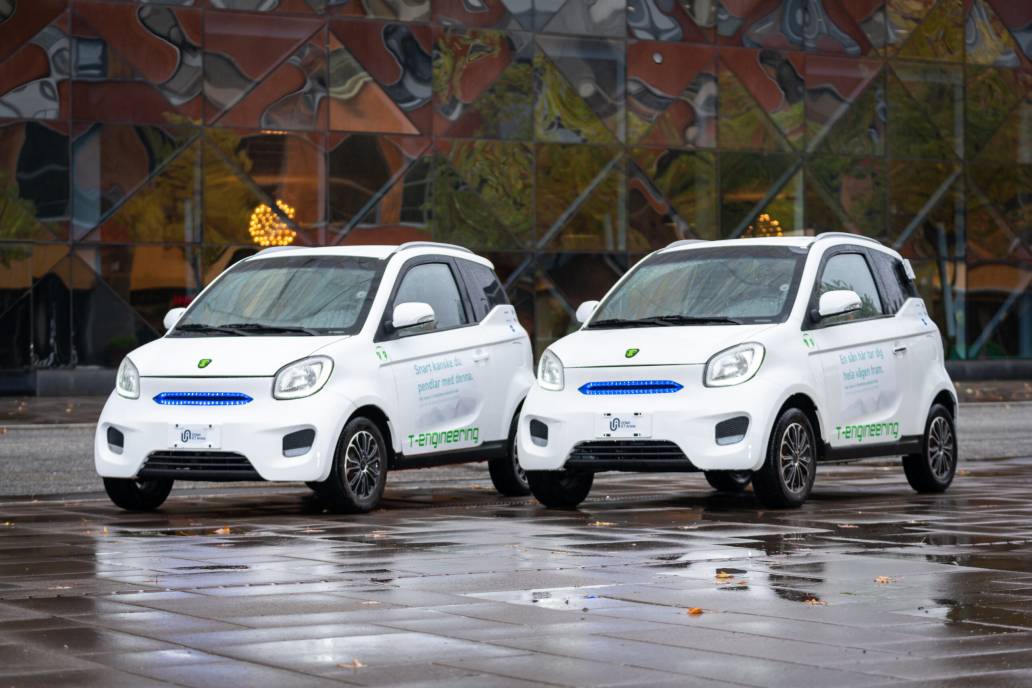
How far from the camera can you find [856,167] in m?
38.5

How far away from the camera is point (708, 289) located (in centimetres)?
1378

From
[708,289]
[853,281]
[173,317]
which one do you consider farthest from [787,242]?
[173,317]

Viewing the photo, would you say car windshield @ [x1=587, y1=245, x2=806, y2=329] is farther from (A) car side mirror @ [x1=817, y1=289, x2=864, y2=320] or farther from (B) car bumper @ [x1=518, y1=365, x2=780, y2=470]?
(B) car bumper @ [x1=518, y1=365, x2=780, y2=470]

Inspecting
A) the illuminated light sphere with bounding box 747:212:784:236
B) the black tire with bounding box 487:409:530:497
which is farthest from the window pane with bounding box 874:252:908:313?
the illuminated light sphere with bounding box 747:212:784:236

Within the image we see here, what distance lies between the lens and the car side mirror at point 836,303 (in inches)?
532

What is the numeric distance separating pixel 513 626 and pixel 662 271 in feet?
22.8

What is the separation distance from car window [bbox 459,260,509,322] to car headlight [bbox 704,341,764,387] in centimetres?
228

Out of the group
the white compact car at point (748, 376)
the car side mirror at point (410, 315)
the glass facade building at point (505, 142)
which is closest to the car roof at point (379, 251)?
the car side mirror at point (410, 315)

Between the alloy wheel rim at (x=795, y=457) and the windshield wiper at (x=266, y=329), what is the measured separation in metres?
3.09

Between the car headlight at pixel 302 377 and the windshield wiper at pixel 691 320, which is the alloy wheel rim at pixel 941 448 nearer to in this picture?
the windshield wiper at pixel 691 320

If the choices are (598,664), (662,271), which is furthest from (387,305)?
(598,664)

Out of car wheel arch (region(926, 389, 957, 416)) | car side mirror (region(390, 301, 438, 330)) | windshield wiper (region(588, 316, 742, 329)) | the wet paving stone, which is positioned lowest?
the wet paving stone

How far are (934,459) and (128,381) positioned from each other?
19.0ft

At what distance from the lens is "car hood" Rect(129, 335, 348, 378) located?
12.7 meters
